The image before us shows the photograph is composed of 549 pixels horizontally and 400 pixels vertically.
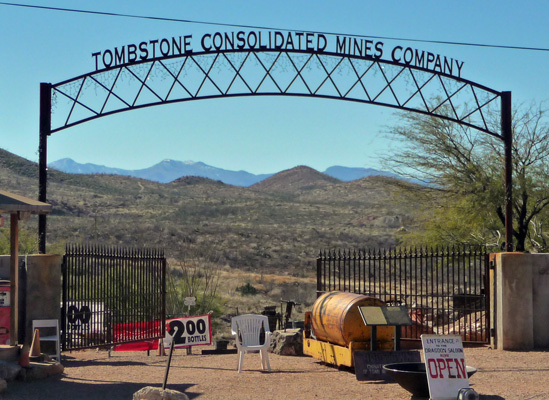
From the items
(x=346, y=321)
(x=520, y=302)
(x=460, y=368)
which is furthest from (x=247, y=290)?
(x=460, y=368)

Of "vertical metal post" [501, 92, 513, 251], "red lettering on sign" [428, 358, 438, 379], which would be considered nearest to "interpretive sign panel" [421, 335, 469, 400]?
"red lettering on sign" [428, 358, 438, 379]

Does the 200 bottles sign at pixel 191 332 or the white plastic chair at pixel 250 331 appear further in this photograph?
the 200 bottles sign at pixel 191 332

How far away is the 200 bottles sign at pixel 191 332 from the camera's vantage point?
698 inches

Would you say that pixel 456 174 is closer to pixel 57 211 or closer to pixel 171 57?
pixel 171 57

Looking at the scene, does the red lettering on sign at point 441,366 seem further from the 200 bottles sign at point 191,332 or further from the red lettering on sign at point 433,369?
the 200 bottles sign at point 191,332

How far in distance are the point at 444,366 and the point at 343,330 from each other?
317cm

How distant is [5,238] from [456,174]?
1456 cm

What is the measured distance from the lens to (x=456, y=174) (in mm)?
22969

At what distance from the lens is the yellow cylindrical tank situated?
12844mm

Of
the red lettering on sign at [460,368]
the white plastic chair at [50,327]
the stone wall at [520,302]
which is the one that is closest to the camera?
the red lettering on sign at [460,368]

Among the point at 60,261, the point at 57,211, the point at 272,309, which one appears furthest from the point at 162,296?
the point at 57,211

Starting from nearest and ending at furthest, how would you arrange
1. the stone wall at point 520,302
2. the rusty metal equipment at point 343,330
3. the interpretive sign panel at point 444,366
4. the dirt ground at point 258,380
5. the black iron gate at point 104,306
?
the interpretive sign panel at point 444,366
the dirt ground at point 258,380
the rusty metal equipment at point 343,330
the black iron gate at point 104,306
the stone wall at point 520,302

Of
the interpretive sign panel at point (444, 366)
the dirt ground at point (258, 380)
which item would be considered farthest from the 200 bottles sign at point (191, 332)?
the interpretive sign panel at point (444, 366)

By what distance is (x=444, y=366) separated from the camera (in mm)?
9766
